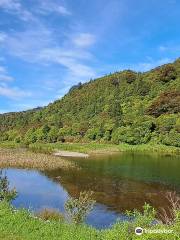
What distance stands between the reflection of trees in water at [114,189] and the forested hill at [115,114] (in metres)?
52.3

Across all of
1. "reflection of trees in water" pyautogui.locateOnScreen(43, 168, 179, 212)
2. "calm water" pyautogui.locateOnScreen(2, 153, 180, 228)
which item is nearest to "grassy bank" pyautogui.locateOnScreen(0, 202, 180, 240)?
"calm water" pyautogui.locateOnScreen(2, 153, 180, 228)

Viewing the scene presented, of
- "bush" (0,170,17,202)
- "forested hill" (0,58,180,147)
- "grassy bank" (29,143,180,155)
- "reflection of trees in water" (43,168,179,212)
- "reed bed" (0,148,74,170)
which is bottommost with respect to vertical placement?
"reflection of trees in water" (43,168,179,212)

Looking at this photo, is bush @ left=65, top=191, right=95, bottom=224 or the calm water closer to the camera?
bush @ left=65, top=191, right=95, bottom=224

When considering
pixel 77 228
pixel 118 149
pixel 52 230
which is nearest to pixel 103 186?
pixel 77 228

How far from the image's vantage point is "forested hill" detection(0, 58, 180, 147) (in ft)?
363

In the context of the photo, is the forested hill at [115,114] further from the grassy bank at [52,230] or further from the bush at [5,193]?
the grassy bank at [52,230]

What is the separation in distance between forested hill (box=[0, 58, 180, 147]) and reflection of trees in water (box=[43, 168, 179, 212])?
172 ft

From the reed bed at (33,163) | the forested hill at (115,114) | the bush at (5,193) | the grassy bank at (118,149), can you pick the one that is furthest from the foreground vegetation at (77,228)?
the forested hill at (115,114)

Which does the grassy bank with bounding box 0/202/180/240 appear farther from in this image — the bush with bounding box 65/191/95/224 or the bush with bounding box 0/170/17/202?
the bush with bounding box 0/170/17/202

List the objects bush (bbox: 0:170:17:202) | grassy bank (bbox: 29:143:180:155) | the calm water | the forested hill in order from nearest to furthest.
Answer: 1. bush (bbox: 0:170:17:202)
2. the calm water
3. grassy bank (bbox: 29:143:180:155)
4. the forested hill

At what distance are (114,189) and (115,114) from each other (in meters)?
90.9

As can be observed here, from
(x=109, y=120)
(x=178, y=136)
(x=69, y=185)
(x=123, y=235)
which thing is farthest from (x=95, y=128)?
(x=123, y=235)

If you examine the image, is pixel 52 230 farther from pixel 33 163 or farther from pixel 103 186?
pixel 33 163

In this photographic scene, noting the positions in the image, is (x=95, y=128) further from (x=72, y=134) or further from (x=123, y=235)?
(x=123, y=235)
